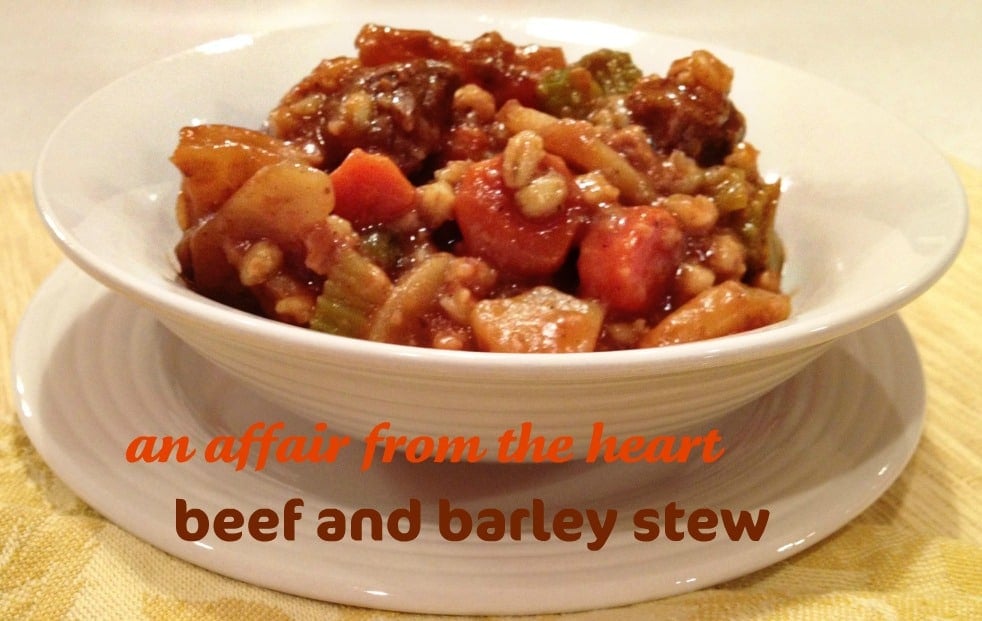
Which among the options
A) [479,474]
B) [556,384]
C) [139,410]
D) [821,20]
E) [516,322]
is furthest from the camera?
[821,20]

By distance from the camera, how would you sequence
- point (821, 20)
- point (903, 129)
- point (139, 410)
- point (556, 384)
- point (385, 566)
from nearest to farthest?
point (556, 384) → point (385, 566) → point (139, 410) → point (903, 129) → point (821, 20)

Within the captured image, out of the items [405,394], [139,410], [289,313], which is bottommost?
[139,410]

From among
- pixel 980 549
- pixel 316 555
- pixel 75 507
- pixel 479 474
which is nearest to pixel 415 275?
pixel 479 474

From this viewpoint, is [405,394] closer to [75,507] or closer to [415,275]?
[415,275]

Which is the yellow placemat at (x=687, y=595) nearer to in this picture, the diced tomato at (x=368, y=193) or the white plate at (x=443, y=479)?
the white plate at (x=443, y=479)

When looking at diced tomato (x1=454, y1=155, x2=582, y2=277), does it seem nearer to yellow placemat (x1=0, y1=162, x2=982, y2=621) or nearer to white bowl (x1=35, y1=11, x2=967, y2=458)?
white bowl (x1=35, y1=11, x2=967, y2=458)

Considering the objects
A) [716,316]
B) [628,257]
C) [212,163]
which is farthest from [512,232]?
[212,163]
